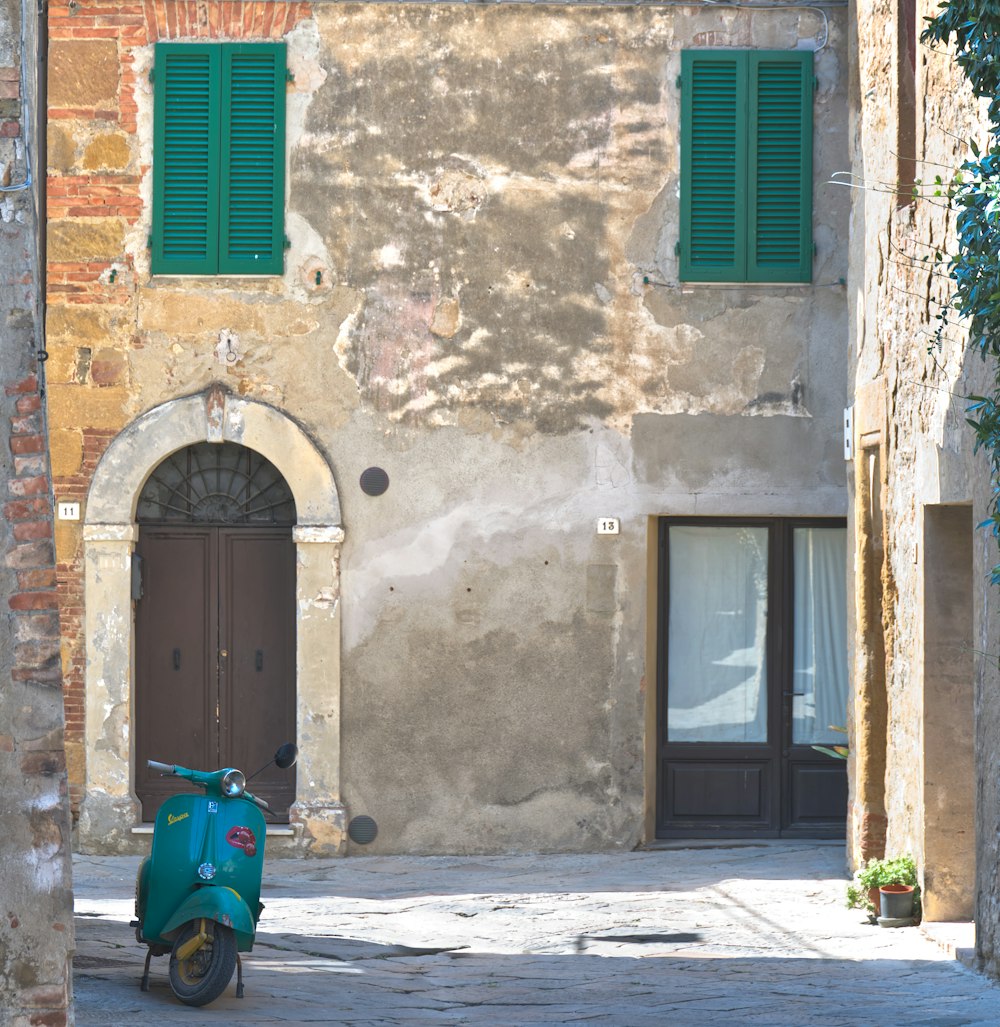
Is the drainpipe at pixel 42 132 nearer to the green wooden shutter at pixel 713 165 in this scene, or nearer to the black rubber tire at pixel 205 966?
the green wooden shutter at pixel 713 165

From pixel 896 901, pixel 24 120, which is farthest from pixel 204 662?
pixel 24 120

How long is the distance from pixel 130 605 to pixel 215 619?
1.94 ft

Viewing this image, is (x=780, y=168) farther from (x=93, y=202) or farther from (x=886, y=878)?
(x=886, y=878)

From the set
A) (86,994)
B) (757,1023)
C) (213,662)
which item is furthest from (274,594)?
(757,1023)

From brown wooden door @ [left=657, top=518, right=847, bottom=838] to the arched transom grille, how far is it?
2673 millimetres

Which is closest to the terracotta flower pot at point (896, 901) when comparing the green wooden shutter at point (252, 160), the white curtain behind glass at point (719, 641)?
the white curtain behind glass at point (719, 641)

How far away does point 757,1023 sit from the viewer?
714 centimetres

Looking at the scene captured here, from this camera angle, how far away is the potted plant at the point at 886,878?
9336mm

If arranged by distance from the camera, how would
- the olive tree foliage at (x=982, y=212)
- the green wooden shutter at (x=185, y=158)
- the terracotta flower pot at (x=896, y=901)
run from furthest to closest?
the green wooden shutter at (x=185, y=158) < the terracotta flower pot at (x=896, y=901) < the olive tree foliage at (x=982, y=212)

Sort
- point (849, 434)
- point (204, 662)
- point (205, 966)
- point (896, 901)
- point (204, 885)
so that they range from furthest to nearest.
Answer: point (204, 662) → point (849, 434) → point (896, 901) → point (204, 885) → point (205, 966)

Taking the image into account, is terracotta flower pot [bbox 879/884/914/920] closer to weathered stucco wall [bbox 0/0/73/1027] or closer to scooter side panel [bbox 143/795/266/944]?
scooter side panel [bbox 143/795/266/944]

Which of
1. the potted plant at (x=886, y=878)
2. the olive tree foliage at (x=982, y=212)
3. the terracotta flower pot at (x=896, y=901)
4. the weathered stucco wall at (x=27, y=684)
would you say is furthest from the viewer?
the potted plant at (x=886, y=878)

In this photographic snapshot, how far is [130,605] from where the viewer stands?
→ 11844 millimetres

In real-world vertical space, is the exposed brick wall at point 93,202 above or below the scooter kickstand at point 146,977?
above
